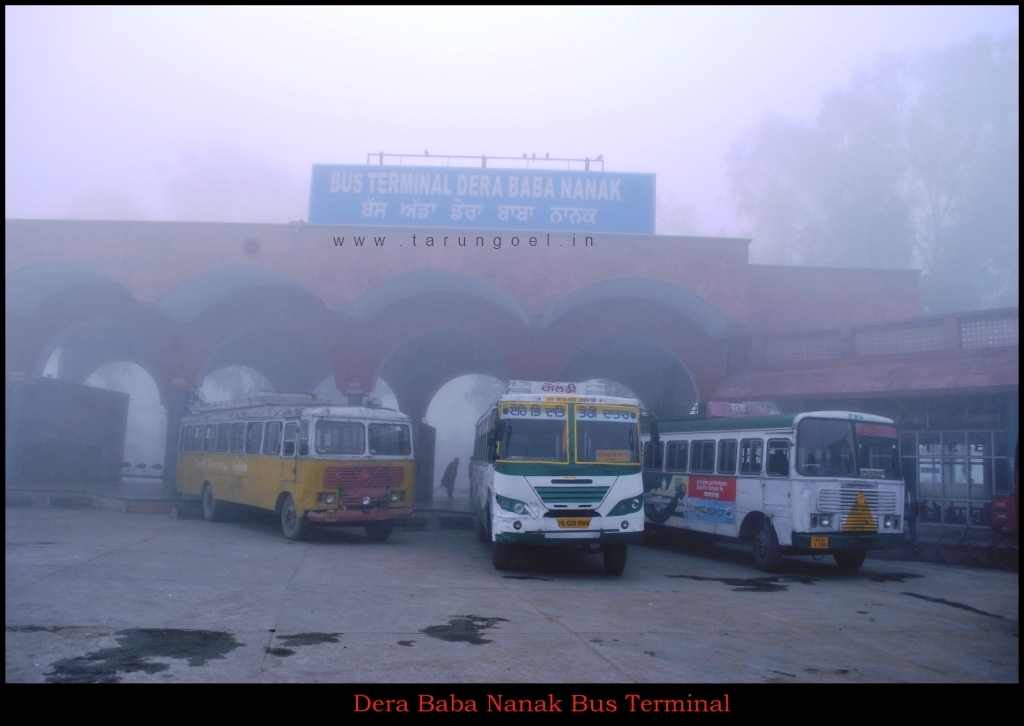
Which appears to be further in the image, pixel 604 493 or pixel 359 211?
pixel 359 211

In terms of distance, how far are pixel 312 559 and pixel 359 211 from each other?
11.5 m

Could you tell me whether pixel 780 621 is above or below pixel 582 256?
below

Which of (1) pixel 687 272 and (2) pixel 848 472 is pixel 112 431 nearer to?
(1) pixel 687 272

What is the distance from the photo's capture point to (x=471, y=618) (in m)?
9.02

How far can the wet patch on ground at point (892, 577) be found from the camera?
13.3m

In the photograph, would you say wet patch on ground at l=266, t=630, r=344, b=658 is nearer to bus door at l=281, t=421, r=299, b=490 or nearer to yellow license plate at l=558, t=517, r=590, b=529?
yellow license plate at l=558, t=517, r=590, b=529

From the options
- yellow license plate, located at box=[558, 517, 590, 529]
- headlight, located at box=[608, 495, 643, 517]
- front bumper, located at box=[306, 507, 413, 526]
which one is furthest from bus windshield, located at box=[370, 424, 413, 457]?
headlight, located at box=[608, 495, 643, 517]

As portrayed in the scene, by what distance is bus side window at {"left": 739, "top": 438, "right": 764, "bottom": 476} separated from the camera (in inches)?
560

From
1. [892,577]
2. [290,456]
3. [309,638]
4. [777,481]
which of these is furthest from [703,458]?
[309,638]

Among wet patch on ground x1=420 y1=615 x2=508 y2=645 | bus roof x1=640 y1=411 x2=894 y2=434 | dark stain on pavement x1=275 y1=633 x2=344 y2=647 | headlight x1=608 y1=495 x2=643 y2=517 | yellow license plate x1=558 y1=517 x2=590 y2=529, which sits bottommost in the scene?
wet patch on ground x1=420 y1=615 x2=508 y2=645

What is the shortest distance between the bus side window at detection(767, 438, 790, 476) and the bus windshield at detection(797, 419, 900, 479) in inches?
8.4

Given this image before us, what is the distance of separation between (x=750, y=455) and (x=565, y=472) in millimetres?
3881

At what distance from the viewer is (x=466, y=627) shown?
27.9ft
